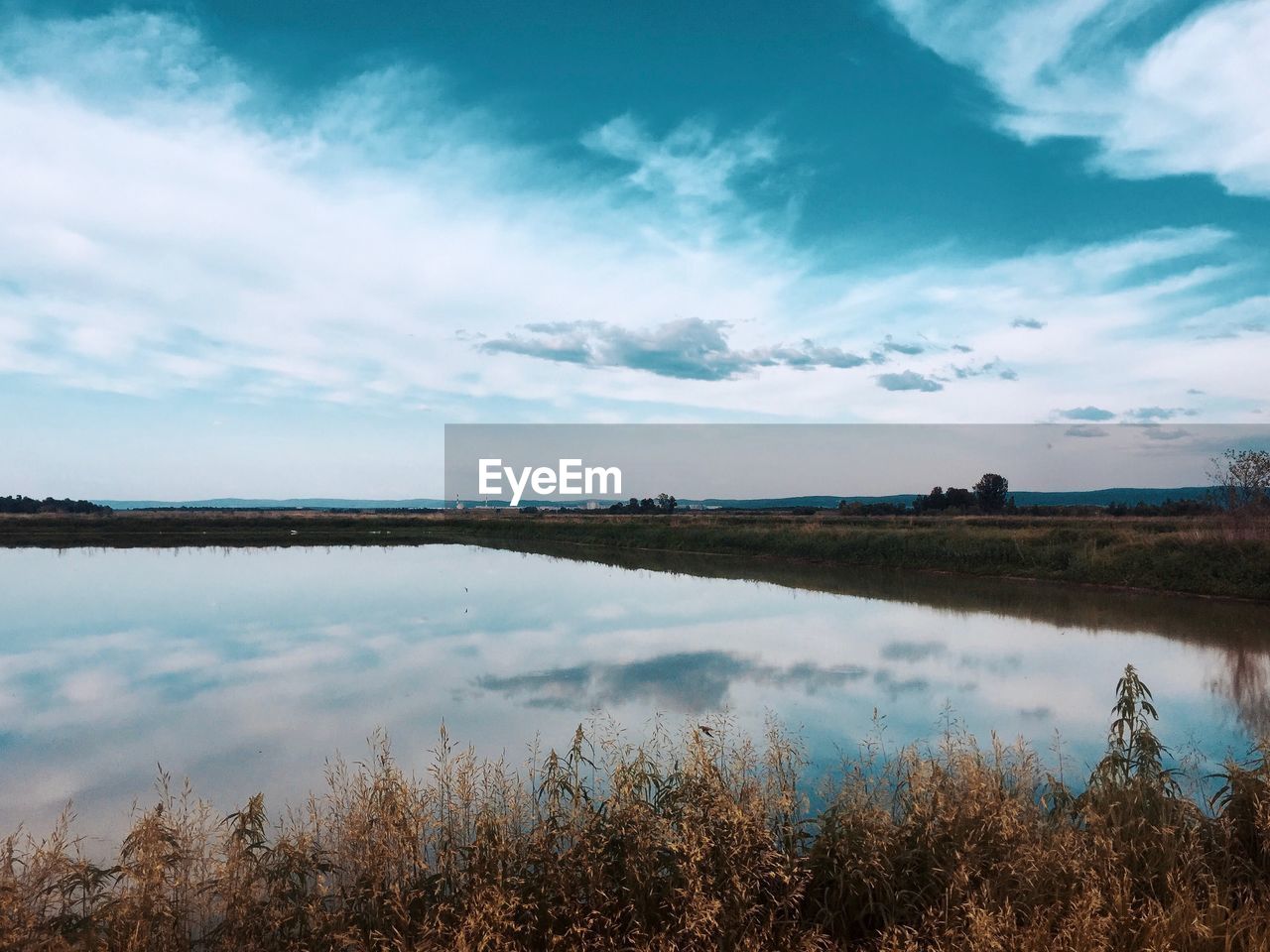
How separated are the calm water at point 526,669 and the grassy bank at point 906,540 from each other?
6.11 ft

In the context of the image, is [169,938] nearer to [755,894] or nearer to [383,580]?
[755,894]

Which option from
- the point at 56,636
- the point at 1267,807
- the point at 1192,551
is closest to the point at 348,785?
the point at 1267,807

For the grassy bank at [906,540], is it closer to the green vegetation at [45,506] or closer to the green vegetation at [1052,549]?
the green vegetation at [1052,549]

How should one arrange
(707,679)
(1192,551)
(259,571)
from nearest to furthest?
(707,679)
(1192,551)
(259,571)

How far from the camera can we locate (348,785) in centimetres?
764

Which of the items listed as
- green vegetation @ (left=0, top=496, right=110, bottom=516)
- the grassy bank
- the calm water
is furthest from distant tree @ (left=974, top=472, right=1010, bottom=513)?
green vegetation @ (left=0, top=496, right=110, bottom=516)

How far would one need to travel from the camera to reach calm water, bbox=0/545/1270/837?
369 inches

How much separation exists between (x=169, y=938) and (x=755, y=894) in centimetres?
349

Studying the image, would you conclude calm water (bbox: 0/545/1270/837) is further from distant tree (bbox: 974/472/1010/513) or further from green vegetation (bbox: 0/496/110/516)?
green vegetation (bbox: 0/496/110/516)

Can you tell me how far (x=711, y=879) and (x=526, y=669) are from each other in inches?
379

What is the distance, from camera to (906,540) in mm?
31656

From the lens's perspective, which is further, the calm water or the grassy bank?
the grassy bank

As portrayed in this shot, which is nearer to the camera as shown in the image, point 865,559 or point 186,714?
point 186,714

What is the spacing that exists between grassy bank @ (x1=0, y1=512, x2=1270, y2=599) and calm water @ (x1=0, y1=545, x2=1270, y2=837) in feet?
6.11
